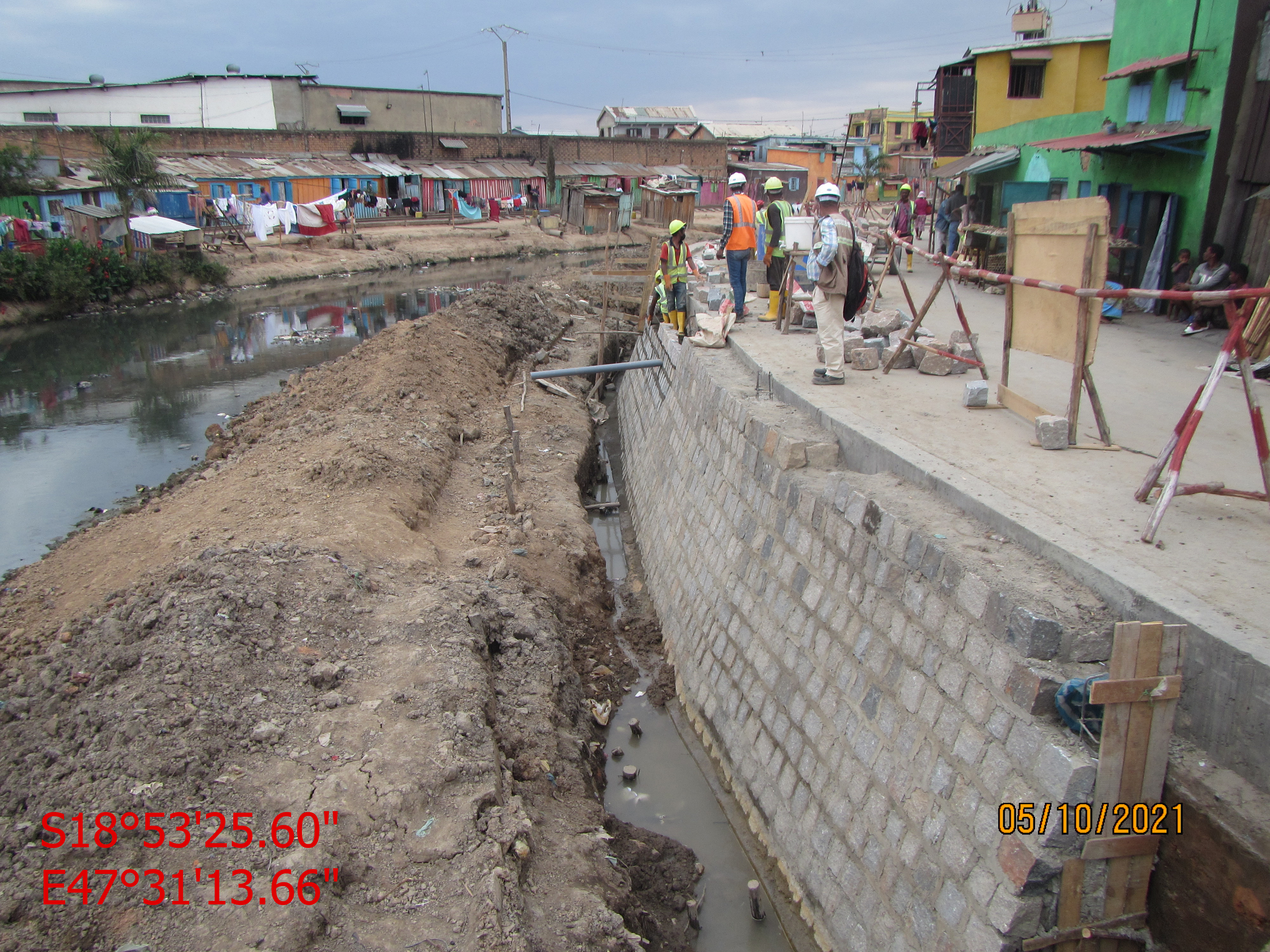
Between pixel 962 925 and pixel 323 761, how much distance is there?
12.7 ft

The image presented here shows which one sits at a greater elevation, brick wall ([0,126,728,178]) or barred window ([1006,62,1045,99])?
brick wall ([0,126,728,178])

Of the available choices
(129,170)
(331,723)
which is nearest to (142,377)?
(129,170)

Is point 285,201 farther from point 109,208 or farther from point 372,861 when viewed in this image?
point 372,861

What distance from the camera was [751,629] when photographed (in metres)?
6.94

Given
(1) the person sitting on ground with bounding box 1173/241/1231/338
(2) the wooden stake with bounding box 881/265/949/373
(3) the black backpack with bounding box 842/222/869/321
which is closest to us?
(2) the wooden stake with bounding box 881/265/949/373

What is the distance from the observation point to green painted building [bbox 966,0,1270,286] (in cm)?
1120

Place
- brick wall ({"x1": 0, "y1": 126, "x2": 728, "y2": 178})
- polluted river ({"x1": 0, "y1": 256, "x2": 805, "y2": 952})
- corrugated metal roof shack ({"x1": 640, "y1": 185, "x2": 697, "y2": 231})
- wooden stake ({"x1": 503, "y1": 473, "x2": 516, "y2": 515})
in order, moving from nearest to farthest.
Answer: polluted river ({"x1": 0, "y1": 256, "x2": 805, "y2": 952}), wooden stake ({"x1": 503, "y1": 473, "x2": 516, "y2": 515}), brick wall ({"x1": 0, "y1": 126, "x2": 728, "y2": 178}), corrugated metal roof shack ({"x1": 640, "y1": 185, "x2": 697, "y2": 231})

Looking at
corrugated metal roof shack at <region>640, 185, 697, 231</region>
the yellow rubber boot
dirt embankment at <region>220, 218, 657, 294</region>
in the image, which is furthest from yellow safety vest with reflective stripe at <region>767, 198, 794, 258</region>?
corrugated metal roof shack at <region>640, 185, 697, 231</region>

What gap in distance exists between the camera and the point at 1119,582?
13.4 feet

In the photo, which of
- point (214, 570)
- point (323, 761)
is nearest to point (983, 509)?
point (323, 761)

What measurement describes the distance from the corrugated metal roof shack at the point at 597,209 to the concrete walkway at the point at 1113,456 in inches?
1558

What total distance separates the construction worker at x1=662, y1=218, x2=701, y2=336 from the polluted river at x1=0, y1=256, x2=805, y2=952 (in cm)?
264
